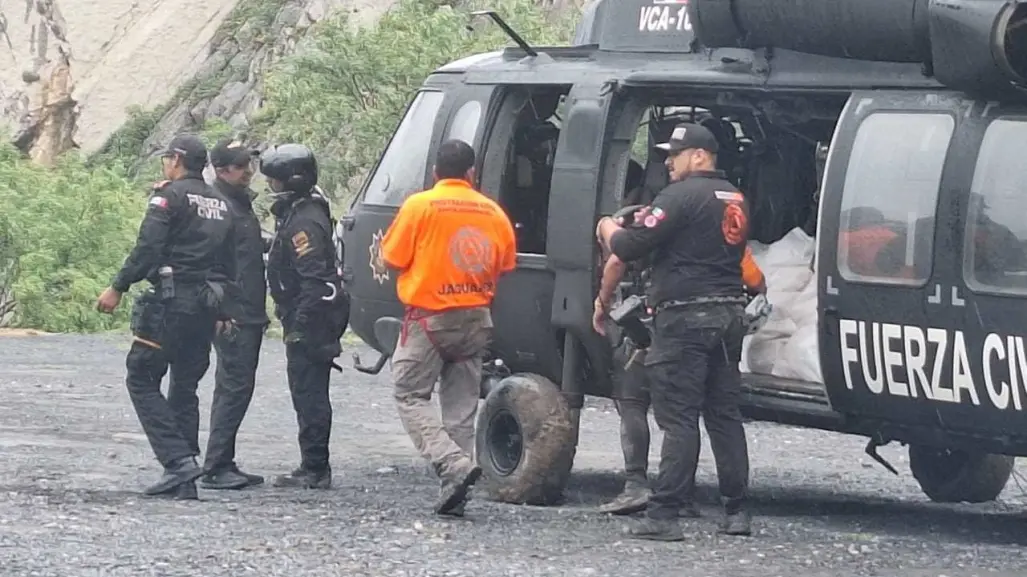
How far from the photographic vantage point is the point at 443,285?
30.2 ft

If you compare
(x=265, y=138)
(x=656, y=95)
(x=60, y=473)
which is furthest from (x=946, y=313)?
(x=265, y=138)

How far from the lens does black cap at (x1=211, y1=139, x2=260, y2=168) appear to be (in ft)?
33.7

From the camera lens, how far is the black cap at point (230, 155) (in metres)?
10.3

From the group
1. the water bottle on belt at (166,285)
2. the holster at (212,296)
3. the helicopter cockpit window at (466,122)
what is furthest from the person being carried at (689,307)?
the water bottle on belt at (166,285)

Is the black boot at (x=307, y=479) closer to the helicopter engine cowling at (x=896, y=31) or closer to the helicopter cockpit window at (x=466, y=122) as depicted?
the helicopter cockpit window at (x=466, y=122)

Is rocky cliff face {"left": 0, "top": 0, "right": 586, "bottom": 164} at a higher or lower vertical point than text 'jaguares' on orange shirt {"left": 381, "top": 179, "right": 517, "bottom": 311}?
higher

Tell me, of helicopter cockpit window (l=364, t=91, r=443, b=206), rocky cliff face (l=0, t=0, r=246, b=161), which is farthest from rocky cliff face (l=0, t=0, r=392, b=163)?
helicopter cockpit window (l=364, t=91, r=443, b=206)

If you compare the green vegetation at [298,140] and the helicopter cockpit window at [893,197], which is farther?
the green vegetation at [298,140]

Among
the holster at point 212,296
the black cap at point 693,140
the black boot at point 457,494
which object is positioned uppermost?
the black cap at point 693,140

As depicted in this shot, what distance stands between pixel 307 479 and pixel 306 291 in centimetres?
100

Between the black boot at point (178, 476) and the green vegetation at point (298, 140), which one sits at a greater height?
the green vegetation at point (298, 140)

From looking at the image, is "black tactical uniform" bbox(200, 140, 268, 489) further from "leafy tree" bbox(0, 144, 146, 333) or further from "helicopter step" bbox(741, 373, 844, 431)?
"leafy tree" bbox(0, 144, 146, 333)

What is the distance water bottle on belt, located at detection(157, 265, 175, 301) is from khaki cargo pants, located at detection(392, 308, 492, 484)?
124 centimetres

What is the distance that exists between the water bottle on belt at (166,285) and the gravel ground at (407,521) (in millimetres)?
988
